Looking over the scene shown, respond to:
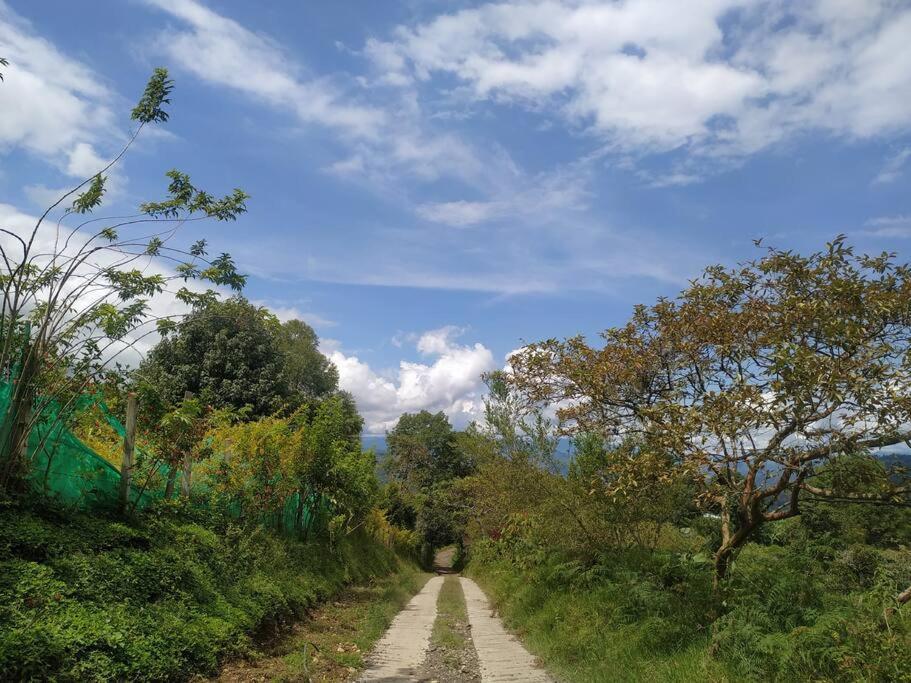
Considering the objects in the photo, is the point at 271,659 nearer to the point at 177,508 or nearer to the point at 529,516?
the point at 177,508

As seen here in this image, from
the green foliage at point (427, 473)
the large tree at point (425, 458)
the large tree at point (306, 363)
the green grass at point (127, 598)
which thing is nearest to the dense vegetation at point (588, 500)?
the green grass at point (127, 598)

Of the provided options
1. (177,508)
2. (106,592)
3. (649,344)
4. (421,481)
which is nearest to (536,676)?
(649,344)

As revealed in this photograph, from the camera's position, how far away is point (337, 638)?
10117 millimetres

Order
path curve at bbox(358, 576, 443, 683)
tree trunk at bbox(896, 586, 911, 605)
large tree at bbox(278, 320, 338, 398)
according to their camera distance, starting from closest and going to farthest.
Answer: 1. tree trunk at bbox(896, 586, 911, 605)
2. path curve at bbox(358, 576, 443, 683)
3. large tree at bbox(278, 320, 338, 398)

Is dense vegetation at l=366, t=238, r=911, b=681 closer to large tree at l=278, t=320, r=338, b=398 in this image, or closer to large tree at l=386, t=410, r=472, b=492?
large tree at l=278, t=320, r=338, b=398

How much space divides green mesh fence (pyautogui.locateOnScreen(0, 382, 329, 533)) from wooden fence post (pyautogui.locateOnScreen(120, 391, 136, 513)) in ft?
0.28

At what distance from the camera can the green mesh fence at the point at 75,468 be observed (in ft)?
24.8

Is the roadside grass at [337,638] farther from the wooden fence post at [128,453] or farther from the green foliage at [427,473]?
the green foliage at [427,473]

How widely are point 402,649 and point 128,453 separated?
5.17m

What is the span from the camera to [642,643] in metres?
7.62

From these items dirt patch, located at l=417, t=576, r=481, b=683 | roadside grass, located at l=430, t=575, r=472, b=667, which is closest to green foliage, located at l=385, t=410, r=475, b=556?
roadside grass, located at l=430, t=575, r=472, b=667

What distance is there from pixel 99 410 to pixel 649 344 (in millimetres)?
7828

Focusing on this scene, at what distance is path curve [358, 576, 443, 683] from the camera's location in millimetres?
7907

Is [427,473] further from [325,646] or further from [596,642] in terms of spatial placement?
[596,642]
